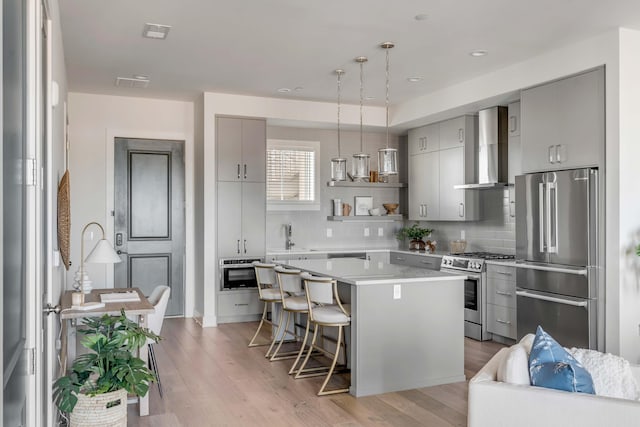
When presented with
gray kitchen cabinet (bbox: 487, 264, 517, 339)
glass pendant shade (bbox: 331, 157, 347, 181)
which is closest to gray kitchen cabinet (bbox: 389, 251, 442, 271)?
gray kitchen cabinet (bbox: 487, 264, 517, 339)

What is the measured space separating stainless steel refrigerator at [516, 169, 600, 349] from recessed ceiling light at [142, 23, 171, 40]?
3.56 m

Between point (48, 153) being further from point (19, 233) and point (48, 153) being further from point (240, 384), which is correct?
point (240, 384)

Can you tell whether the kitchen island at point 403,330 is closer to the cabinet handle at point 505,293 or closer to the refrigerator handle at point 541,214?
the refrigerator handle at point 541,214

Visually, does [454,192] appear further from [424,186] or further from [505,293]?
[505,293]

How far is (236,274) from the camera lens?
22.5 feet

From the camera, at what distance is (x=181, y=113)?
7.27m

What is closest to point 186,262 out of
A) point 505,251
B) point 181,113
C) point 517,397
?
point 181,113

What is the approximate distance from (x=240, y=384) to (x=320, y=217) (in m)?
3.85

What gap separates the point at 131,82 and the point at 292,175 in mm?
2555

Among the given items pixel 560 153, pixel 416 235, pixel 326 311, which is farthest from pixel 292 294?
pixel 416 235

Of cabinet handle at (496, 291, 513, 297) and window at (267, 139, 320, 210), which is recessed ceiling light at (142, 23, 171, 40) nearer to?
window at (267, 139, 320, 210)

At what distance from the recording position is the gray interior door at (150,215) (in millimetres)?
6973

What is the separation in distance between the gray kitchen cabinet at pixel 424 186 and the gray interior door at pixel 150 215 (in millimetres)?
3195

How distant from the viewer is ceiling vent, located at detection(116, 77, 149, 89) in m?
6.02
